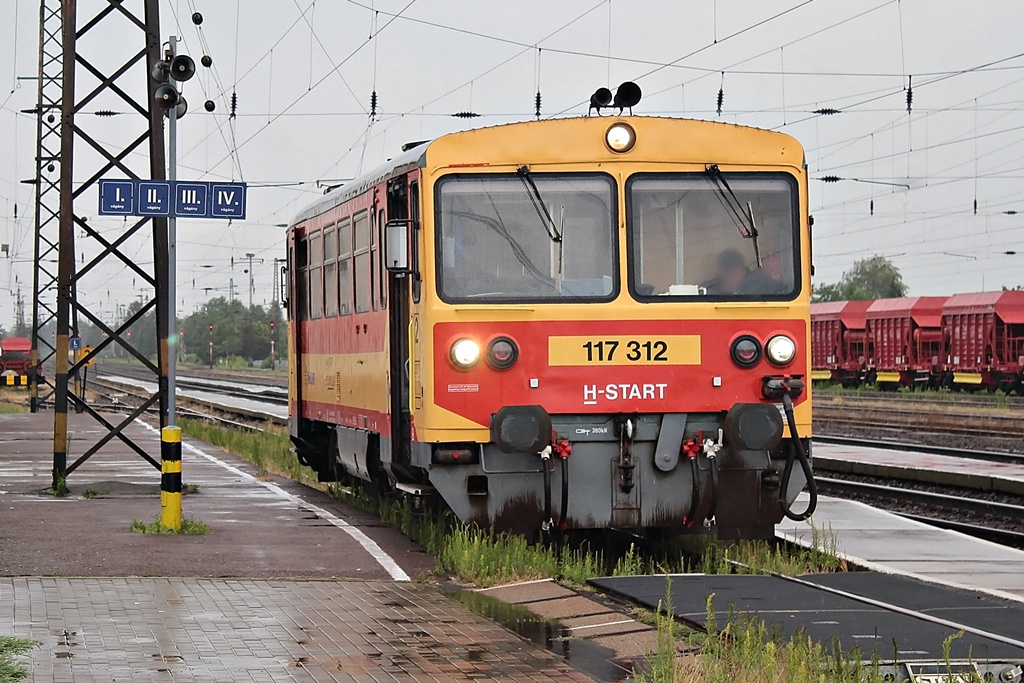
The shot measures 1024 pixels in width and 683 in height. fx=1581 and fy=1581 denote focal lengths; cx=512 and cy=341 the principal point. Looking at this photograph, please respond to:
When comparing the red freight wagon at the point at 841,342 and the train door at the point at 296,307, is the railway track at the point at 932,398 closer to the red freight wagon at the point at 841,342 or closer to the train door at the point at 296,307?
the red freight wagon at the point at 841,342

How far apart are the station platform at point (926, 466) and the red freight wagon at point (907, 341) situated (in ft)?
82.1

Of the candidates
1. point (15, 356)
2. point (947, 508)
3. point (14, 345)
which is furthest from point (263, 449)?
point (14, 345)

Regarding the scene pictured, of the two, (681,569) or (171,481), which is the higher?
(171,481)

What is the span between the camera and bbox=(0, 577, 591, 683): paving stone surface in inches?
293

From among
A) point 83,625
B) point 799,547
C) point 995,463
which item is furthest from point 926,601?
point 995,463

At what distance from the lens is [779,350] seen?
11.4m

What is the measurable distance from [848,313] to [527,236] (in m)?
45.0

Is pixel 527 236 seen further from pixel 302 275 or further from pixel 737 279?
pixel 302 275

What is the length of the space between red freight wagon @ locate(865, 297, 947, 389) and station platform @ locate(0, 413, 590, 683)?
36.7m

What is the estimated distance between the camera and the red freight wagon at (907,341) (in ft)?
164

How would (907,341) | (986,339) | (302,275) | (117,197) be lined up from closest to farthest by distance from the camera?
(117,197) → (302,275) → (986,339) → (907,341)

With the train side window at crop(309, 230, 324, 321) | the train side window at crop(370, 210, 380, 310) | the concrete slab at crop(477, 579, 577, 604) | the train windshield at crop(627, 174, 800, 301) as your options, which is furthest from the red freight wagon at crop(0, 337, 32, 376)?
the concrete slab at crop(477, 579, 577, 604)

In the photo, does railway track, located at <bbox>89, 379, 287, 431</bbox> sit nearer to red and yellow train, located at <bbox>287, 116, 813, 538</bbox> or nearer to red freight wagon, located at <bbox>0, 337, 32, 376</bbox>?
red freight wagon, located at <bbox>0, 337, 32, 376</bbox>

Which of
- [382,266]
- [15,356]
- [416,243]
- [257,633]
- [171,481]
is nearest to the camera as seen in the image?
[257,633]
